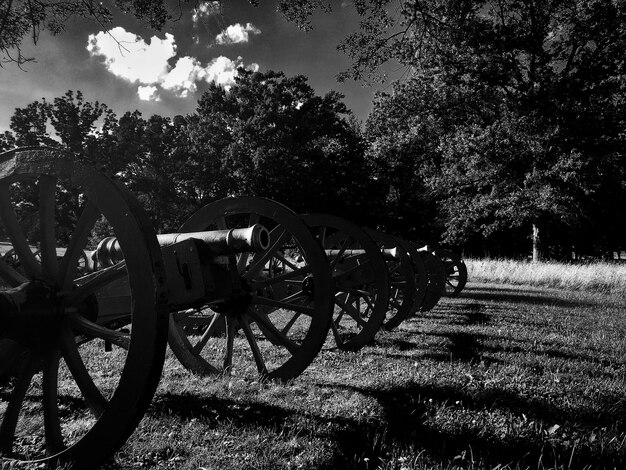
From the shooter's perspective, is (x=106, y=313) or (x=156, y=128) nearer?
(x=106, y=313)

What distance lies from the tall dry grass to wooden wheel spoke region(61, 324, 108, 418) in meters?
14.7

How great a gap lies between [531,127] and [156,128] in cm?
2798

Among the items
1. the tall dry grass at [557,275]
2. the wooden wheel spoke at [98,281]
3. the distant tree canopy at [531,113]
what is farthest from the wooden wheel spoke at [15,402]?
the distant tree canopy at [531,113]

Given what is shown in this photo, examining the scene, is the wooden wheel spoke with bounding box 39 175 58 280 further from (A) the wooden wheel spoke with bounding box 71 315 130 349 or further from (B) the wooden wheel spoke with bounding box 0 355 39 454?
(B) the wooden wheel spoke with bounding box 0 355 39 454

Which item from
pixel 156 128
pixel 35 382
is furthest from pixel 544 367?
pixel 156 128

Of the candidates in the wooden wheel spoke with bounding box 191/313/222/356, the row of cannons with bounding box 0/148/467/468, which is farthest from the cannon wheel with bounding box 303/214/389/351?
the wooden wheel spoke with bounding box 191/313/222/356

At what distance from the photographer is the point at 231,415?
2.72 m

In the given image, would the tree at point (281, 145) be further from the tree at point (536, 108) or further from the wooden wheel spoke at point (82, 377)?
the wooden wheel spoke at point (82, 377)

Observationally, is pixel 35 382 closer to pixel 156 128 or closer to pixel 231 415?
pixel 231 415

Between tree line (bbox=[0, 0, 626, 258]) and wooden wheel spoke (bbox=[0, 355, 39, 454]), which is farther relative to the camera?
tree line (bbox=[0, 0, 626, 258])

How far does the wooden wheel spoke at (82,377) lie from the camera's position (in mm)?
1746

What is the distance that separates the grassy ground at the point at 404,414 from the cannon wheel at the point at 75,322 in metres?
0.49

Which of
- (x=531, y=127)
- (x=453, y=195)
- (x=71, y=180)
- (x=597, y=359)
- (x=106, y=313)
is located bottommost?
(x=597, y=359)

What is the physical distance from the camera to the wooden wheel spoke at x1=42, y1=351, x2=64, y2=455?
1851mm
